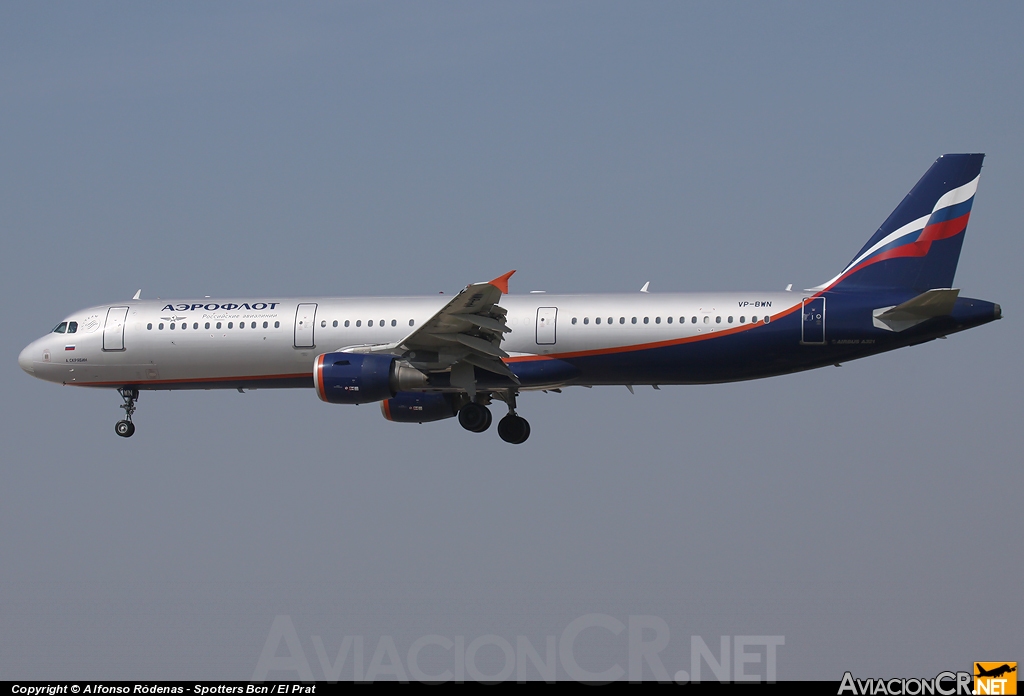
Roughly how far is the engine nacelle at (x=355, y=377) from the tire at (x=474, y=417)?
342 centimetres

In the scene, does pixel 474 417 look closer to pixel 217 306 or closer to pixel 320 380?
pixel 320 380

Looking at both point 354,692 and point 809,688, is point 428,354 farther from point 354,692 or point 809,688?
point 809,688

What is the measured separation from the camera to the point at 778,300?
1384 inches

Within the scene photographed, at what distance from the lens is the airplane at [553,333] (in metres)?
34.2

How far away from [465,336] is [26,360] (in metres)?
14.1

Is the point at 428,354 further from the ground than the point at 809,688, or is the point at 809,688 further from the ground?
the point at 428,354

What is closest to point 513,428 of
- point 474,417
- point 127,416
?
point 474,417

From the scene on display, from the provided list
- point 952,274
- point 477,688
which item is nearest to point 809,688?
point 477,688

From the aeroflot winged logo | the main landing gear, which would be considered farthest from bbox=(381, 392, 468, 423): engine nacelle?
the aeroflot winged logo

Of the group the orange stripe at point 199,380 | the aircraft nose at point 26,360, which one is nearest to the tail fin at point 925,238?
the orange stripe at point 199,380

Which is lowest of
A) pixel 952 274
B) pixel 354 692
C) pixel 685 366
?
pixel 354 692

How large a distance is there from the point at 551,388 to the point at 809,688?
14905 mm

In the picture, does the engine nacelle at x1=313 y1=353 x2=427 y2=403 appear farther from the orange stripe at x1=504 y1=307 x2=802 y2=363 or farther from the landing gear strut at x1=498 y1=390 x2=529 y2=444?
the landing gear strut at x1=498 y1=390 x2=529 y2=444

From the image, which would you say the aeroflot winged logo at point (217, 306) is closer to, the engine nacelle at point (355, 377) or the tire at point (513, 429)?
the engine nacelle at point (355, 377)
